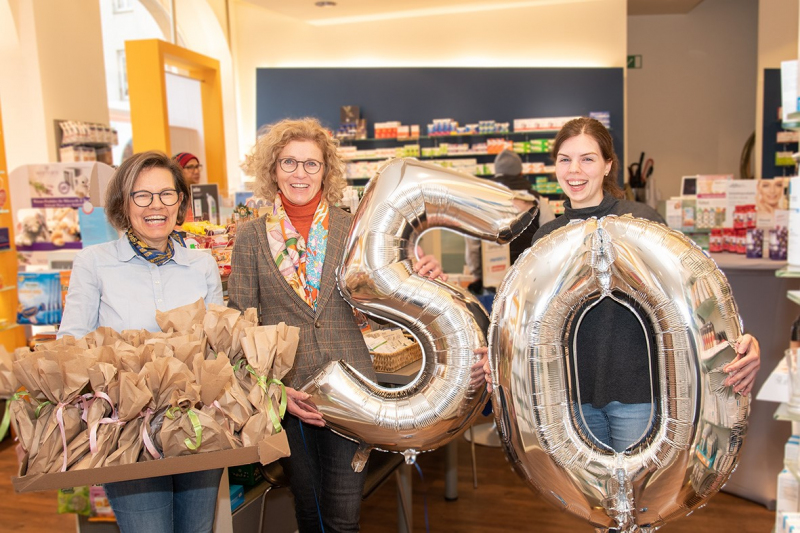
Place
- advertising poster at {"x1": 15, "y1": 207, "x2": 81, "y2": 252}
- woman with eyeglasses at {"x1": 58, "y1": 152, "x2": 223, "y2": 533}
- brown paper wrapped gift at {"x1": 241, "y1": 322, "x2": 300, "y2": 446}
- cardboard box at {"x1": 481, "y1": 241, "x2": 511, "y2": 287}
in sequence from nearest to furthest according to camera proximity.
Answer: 1. brown paper wrapped gift at {"x1": 241, "y1": 322, "x2": 300, "y2": 446}
2. woman with eyeglasses at {"x1": 58, "y1": 152, "x2": 223, "y2": 533}
3. cardboard box at {"x1": 481, "y1": 241, "x2": 511, "y2": 287}
4. advertising poster at {"x1": 15, "y1": 207, "x2": 81, "y2": 252}

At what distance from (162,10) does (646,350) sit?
25.6ft

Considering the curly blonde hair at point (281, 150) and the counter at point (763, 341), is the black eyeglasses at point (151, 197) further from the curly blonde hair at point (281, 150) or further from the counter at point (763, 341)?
the counter at point (763, 341)

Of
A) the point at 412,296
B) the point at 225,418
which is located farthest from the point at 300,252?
the point at 225,418

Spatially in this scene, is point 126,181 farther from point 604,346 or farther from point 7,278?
point 7,278

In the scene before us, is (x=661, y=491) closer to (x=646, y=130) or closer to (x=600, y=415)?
(x=600, y=415)

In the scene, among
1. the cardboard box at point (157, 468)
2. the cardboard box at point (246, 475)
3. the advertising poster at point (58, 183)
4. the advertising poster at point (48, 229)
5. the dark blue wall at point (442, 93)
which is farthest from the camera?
the dark blue wall at point (442, 93)

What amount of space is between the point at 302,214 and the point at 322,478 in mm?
779

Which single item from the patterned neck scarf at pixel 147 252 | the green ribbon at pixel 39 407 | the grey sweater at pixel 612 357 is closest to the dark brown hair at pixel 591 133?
the grey sweater at pixel 612 357

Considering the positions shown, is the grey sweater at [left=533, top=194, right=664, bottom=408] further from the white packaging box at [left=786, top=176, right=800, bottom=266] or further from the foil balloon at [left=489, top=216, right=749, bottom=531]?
the white packaging box at [left=786, top=176, right=800, bottom=266]

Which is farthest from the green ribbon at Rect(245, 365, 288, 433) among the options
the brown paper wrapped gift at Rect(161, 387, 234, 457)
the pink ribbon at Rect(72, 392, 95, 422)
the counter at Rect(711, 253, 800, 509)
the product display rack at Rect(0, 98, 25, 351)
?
the product display rack at Rect(0, 98, 25, 351)

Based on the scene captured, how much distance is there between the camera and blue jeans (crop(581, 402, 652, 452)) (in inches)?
67.7

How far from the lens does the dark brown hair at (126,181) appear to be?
1.76m

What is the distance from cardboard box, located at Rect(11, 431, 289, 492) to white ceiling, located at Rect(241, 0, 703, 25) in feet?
22.4

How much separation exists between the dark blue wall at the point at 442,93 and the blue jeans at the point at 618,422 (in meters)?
6.78
